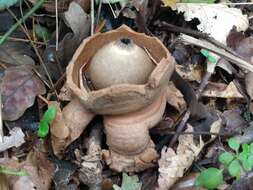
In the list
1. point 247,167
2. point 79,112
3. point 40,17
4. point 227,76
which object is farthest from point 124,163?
point 40,17

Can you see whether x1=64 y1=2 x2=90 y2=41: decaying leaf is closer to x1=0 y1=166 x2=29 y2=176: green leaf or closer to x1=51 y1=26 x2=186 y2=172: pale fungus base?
x1=51 y1=26 x2=186 y2=172: pale fungus base

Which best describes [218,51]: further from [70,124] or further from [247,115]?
[70,124]

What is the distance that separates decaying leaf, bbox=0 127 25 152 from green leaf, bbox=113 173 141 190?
50 centimetres

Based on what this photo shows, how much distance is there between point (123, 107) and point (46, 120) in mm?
369

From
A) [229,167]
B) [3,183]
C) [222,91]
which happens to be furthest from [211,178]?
[3,183]

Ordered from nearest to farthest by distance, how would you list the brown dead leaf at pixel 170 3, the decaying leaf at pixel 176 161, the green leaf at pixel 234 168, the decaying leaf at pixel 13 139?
the green leaf at pixel 234 168 → the decaying leaf at pixel 176 161 → the decaying leaf at pixel 13 139 → the brown dead leaf at pixel 170 3

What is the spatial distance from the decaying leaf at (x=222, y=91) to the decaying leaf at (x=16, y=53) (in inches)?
35.8

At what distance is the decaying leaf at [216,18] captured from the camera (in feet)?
9.53

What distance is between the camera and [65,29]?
284 centimetres

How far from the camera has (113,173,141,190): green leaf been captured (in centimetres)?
241

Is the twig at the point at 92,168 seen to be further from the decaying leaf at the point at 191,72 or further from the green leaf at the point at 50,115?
the decaying leaf at the point at 191,72

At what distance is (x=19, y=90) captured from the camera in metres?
2.63

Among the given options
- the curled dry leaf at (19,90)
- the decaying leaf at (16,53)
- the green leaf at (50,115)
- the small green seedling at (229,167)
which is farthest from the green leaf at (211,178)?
the decaying leaf at (16,53)

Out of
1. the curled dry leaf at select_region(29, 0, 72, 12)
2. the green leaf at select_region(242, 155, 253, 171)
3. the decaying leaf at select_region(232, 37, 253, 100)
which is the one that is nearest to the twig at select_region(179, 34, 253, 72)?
the decaying leaf at select_region(232, 37, 253, 100)
